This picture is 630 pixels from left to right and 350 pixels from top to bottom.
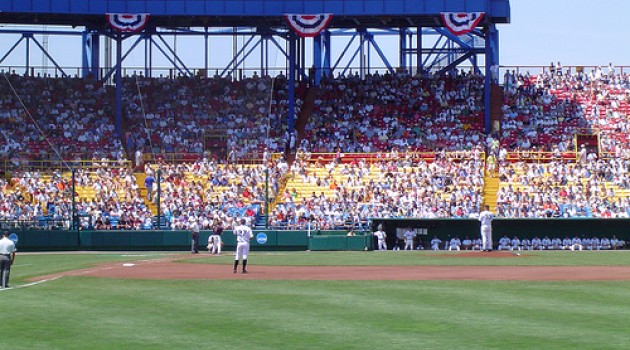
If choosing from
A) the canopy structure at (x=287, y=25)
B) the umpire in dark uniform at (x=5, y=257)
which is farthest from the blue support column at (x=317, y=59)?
the umpire in dark uniform at (x=5, y=257)

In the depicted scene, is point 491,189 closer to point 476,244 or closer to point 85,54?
point 476,244

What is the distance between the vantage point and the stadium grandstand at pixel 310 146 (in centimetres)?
4603

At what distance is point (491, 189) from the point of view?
47406mm

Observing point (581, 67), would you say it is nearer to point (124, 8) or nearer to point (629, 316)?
point (124, 8)

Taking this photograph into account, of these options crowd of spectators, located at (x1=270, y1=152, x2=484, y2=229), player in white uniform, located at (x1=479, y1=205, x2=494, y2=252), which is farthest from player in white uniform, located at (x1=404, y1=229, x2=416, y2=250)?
player in white uniform, located at (x1=479, y1=205, x2=494, y2=252)

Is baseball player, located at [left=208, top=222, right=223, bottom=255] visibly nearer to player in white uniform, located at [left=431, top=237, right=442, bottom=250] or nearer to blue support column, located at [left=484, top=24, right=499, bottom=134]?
player in white uniform, located at [left=431, top=237, right=442, bottom=250]

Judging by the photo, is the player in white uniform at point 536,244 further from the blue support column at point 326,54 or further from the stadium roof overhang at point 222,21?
the blue support column at point 326,54

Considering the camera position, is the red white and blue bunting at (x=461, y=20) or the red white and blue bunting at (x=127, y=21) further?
the red white and blue bunting at (x=127, y=21)

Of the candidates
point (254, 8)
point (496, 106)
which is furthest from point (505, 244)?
point (254, 8)

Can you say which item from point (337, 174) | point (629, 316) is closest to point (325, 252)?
point (337, 174)

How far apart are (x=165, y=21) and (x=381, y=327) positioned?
40.2m

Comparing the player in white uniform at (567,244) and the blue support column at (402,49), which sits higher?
the blue support column at (402,49)

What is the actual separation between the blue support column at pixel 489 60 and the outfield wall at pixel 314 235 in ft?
29.0

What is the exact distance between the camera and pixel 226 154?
52000 mm
